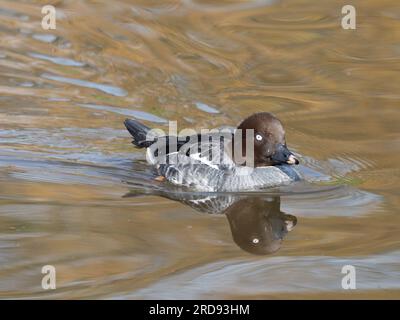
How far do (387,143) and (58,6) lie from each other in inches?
286

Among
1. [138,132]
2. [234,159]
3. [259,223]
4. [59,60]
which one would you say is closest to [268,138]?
[234,159]

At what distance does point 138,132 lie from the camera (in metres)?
12.0

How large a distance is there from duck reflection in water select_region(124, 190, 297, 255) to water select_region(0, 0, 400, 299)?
3 centimetres

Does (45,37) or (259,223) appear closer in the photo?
(259,223)

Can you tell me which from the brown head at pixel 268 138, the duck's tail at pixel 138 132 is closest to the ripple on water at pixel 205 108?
the duck's tail at pixel 138 132

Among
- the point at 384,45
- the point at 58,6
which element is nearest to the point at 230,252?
the point at 384,45

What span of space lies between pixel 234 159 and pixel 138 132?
Result: 1327 millimetres

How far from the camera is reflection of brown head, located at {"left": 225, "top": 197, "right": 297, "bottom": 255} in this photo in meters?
9.20

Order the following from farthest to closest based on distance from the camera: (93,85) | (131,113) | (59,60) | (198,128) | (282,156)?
(59,60) < (93,85) < (131,113) < (198,128) < (282,156)

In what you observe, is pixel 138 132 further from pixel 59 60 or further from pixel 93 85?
pixel 59 60

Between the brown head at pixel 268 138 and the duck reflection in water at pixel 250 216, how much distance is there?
1.58 ft

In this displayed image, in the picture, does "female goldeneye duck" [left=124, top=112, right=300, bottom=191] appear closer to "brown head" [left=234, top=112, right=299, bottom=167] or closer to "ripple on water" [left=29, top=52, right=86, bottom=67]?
"brown head" [left=234, top=112, right=299, bottom=167]

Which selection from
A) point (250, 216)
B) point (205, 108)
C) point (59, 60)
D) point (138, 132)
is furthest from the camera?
point (59, 60)

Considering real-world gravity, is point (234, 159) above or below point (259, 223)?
above
